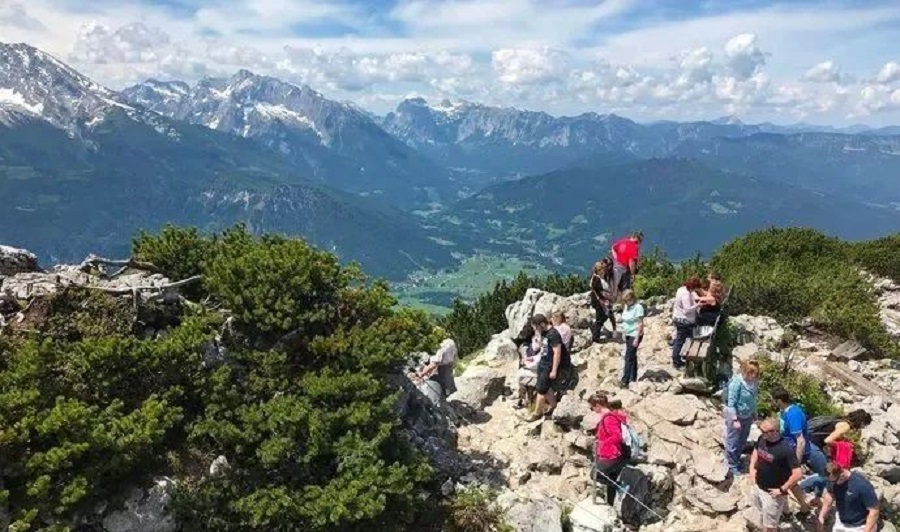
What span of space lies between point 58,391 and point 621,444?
30.4ft

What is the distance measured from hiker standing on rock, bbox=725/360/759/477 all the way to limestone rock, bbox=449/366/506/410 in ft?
19.5

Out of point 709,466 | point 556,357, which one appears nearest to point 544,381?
point 556,357

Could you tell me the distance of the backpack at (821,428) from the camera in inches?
492

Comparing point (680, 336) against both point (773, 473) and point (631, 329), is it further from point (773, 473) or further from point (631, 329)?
point (773, 473)

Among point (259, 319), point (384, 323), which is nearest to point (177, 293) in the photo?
point (259, 319)

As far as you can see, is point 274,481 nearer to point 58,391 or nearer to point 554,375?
point 58,391

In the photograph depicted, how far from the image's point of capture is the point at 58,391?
9.30 m

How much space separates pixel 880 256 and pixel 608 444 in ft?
82.3

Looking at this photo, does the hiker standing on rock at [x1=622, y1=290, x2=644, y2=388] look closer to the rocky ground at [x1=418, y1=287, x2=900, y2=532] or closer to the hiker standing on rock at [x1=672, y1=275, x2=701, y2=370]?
the rocky ground at [x1=418, y1=287, x2=900, y2=532]

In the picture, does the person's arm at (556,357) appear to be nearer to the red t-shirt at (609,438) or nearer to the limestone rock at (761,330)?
the red t-shirt at (609,438)

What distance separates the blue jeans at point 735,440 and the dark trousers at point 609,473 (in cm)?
219

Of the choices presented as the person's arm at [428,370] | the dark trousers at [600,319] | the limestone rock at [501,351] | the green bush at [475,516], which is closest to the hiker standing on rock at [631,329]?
the dark trousers at [600,319]

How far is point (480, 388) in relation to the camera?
16.3 metres

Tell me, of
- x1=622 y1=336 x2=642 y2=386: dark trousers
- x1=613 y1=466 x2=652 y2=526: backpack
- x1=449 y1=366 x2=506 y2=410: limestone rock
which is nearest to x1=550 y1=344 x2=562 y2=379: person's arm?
x1=622 y1=336 x2=642 y2=386: dark trousers
